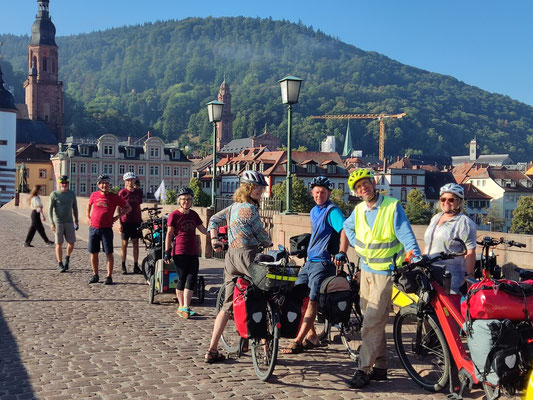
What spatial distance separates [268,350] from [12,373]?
2241 mm

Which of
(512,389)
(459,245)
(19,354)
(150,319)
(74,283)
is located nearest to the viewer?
(512,389)

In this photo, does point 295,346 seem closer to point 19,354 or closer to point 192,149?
point 19,354

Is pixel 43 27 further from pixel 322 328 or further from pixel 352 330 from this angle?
pixel 352 330

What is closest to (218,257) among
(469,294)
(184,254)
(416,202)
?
(184,254)

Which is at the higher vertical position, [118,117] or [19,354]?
[118,117]

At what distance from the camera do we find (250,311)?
5.93 meters

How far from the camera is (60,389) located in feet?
18.2

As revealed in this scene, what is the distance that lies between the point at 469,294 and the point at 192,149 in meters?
191

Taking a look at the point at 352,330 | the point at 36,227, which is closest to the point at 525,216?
the point at 36,227

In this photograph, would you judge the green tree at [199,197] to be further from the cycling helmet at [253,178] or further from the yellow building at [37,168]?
the cycling helmet at [253,178]

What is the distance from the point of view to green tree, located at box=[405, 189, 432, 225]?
91800mm

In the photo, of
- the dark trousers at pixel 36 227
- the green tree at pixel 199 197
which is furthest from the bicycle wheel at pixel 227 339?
the green tree at pixel 199 197

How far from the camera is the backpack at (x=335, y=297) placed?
6.41m

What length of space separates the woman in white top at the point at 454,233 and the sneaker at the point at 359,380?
1.09m
